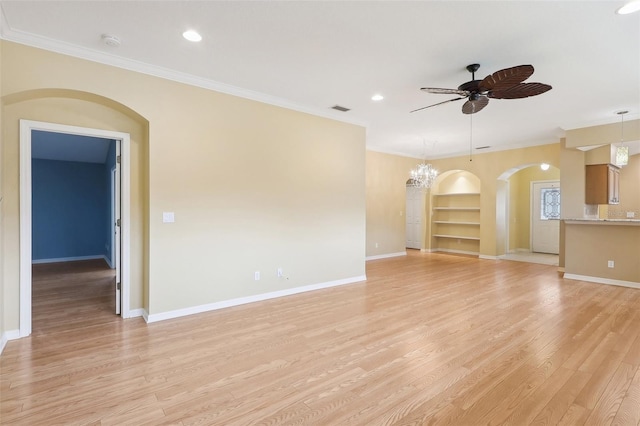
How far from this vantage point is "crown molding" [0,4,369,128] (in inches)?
113

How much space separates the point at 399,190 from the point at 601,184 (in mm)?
4344

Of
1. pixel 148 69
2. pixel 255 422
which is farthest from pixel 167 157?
Result: pixel 255 422

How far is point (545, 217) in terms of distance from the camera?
9266mm

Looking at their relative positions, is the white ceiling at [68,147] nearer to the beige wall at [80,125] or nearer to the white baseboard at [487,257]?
the beige wall at [80,125]

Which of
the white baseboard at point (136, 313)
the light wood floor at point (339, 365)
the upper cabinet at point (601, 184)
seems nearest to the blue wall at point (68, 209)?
the light wood floor at point (339, 365)

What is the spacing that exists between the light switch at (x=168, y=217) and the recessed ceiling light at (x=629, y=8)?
15.4 ft

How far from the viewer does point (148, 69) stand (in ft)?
11.6

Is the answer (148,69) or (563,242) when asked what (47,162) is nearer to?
(148,69)

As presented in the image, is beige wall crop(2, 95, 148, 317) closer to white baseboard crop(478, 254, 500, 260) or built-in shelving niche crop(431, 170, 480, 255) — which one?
white baseboard crop(478, 254, 500, 260)

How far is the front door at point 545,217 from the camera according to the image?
29.7ft

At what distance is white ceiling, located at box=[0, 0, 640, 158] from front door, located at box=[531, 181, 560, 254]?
5116 millimetres

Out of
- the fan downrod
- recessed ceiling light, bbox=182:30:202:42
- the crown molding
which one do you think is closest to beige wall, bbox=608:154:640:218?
the fan downrod

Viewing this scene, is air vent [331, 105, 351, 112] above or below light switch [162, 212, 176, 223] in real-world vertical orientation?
above

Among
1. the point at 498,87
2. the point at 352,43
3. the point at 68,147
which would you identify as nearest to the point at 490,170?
the point at 498,87
